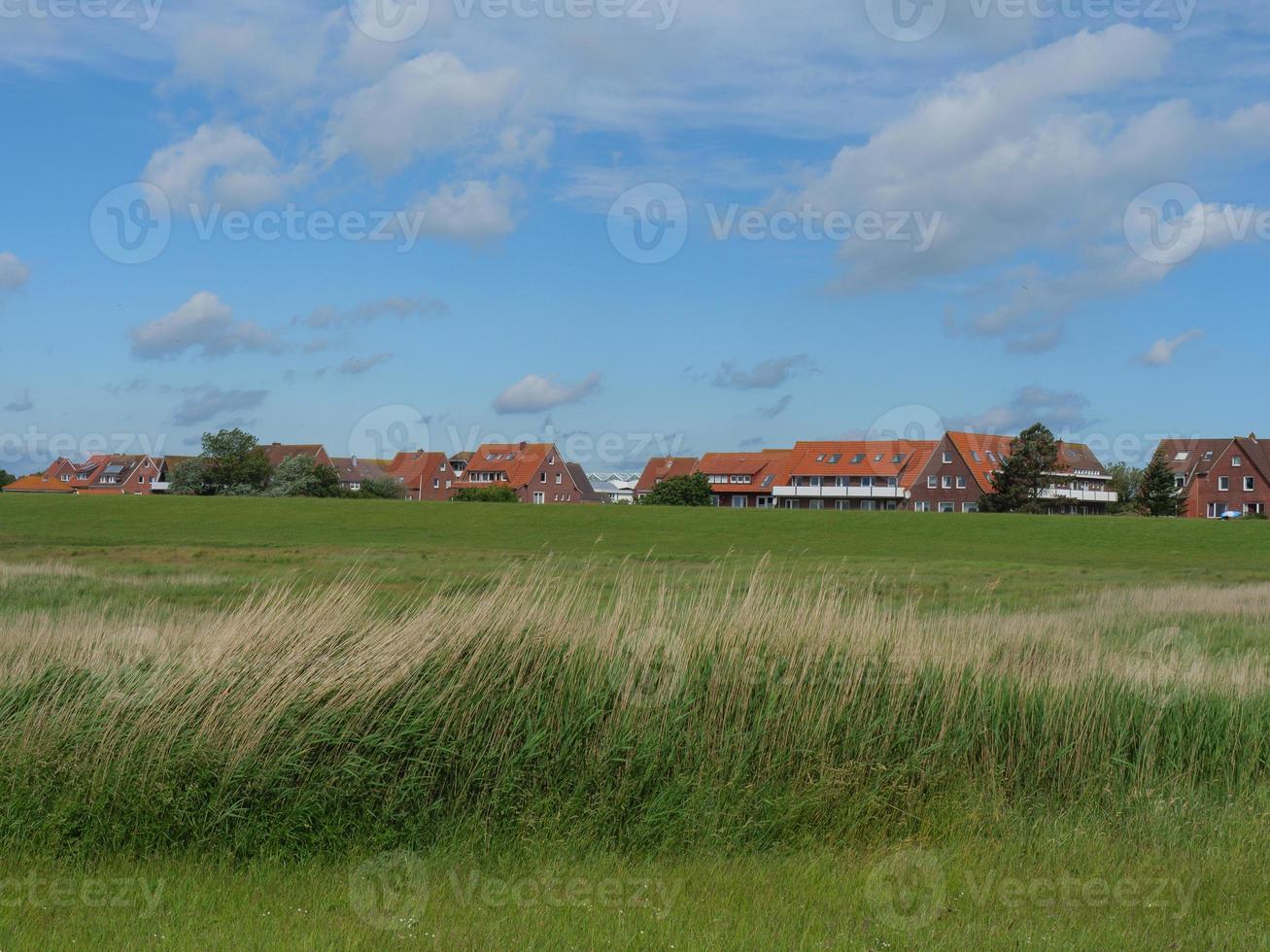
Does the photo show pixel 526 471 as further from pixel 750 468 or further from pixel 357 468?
pixel 357 468

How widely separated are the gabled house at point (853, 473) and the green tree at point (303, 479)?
50.0 meters

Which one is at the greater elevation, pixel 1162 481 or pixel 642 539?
pixel 1162 481

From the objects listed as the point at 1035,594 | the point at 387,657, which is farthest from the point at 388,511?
the point at 387,657

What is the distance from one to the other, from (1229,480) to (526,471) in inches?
3096

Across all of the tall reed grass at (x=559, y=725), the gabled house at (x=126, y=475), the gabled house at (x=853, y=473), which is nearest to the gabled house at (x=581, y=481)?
the gabled house at (x=853, y=473)

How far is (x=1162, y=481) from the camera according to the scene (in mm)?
110062

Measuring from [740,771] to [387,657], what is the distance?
317 cm

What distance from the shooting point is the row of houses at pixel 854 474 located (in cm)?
11812

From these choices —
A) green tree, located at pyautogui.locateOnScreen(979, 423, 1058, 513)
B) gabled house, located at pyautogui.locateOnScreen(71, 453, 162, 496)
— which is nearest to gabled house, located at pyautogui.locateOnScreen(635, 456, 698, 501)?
green tree, located at pyautogui.locateOnScreen(979, 423, 1058, 513)

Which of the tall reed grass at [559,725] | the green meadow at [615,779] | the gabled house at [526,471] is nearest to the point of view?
the green meadow at [615,779]

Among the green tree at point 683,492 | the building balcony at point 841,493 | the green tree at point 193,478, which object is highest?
the building balcony at point 841,493

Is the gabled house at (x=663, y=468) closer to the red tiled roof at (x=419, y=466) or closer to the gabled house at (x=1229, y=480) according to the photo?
the red tiled roof at (x=419, y=466)

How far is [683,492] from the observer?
11275cm

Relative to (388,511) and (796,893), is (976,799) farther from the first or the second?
(388,511)
